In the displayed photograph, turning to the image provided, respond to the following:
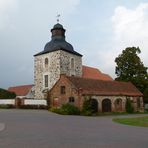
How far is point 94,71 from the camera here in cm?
6184

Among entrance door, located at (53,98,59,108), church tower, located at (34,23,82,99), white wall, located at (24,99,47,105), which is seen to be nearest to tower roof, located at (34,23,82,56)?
church tower, located at (34,23,82,99)

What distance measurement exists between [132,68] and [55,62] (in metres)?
15.7

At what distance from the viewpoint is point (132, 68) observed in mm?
56594

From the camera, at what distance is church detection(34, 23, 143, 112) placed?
40.2 meters

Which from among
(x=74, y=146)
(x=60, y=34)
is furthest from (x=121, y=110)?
(x=74, y=146)

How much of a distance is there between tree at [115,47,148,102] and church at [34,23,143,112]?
529cm

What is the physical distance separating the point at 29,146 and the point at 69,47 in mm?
43678

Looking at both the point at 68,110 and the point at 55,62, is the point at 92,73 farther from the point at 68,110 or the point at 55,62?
the point at 68,110

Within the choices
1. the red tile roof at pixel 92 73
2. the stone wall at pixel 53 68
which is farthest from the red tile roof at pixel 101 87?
the red tile roof at pixel 92 73

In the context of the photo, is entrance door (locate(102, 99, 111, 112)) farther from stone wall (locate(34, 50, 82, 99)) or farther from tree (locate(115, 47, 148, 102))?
tree (locate(115, 47, 148, 102))

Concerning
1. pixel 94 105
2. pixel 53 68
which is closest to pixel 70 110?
pixel 94 105

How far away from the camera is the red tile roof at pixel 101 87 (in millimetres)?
40219

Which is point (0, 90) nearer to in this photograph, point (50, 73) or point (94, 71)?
point (50, 73)

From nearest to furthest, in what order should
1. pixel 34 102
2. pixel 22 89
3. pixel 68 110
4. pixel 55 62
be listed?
pixel 68 110
pixel 34 102
pixel 55 62
pixel 22 89
